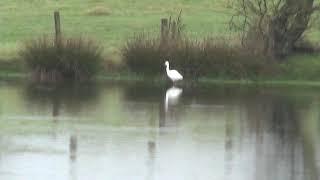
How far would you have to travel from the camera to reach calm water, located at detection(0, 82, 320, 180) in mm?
14336

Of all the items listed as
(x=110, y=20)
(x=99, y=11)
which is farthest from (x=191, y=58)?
(x=99, y=11)

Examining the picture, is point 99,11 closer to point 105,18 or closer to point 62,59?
point 105,18

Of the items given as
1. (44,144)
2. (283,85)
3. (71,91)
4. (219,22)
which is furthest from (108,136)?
(219,22)

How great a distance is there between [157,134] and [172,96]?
8705 millimetres

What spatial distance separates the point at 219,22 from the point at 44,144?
31011 mm

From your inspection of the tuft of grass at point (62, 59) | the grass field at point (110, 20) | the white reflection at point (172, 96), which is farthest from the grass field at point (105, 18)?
the white reflection at point (172, 96)

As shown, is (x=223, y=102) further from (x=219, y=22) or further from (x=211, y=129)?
(x=219, y=22)

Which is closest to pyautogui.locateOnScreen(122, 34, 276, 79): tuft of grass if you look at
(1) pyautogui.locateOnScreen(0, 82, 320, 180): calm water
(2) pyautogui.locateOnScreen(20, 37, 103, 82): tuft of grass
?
(2) pyautogui.locateOnScreen(20, 37, 103, 82): tuft of grass

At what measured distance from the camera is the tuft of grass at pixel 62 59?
32219 mm

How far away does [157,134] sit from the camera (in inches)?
726

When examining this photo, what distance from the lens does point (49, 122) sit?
1992cm

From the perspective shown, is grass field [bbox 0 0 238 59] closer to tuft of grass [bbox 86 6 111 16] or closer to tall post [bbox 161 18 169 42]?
tuft of grass [bbox 86 6 111 16]

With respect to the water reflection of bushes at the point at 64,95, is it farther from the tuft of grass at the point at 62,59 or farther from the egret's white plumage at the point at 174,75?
the egret's white plumage at the point at 174,75

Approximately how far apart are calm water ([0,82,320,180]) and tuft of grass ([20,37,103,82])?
3474mm
